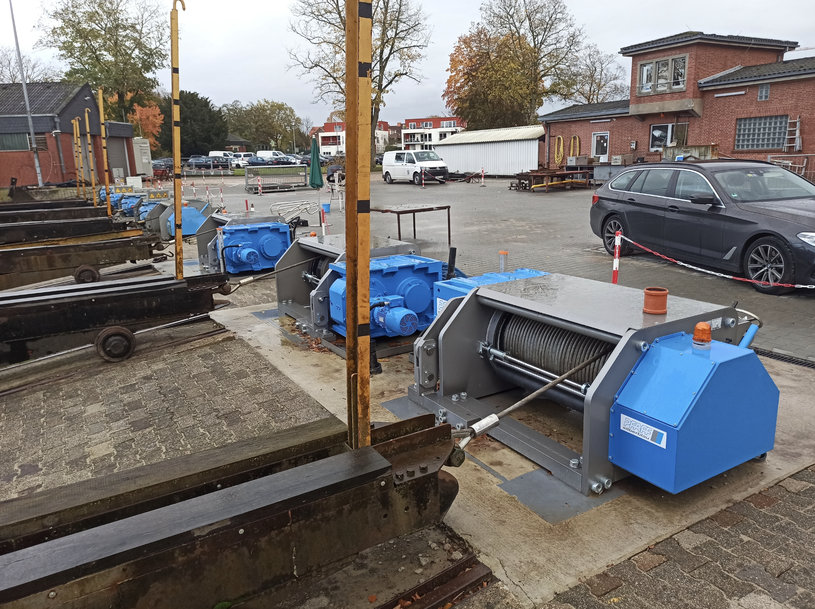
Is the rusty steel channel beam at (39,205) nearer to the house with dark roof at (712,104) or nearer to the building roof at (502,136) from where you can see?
the house with dark roof at (712,104)

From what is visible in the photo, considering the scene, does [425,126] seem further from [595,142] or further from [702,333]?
[702,333]

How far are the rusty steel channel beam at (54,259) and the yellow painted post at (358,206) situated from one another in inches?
319

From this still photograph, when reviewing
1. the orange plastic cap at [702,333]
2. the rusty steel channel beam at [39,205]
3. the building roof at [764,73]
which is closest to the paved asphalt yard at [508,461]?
the orange plastic cap at [702,333]

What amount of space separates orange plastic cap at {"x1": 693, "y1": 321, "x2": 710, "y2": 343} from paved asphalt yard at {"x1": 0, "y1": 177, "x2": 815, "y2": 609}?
0.93 metres

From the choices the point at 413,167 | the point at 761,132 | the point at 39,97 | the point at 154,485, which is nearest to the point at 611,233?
the point at 154,485

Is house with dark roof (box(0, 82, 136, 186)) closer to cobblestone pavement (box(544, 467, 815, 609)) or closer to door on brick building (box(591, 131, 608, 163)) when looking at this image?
door on brick building (box(591, 131, 608, 163))

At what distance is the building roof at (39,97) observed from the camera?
34250 millimetres

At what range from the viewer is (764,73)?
23.2 meters

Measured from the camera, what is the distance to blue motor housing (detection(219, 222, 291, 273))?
32.4 ft

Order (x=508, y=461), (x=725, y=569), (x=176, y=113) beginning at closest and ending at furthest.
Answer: (x=725, y=569) → (x=508, y=461) → (x=176, y=113)

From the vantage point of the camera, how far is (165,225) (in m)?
13.8

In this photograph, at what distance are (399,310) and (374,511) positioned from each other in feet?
9.96

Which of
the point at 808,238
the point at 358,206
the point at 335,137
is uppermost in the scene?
the point at 335,137

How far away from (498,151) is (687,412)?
35146 mm
